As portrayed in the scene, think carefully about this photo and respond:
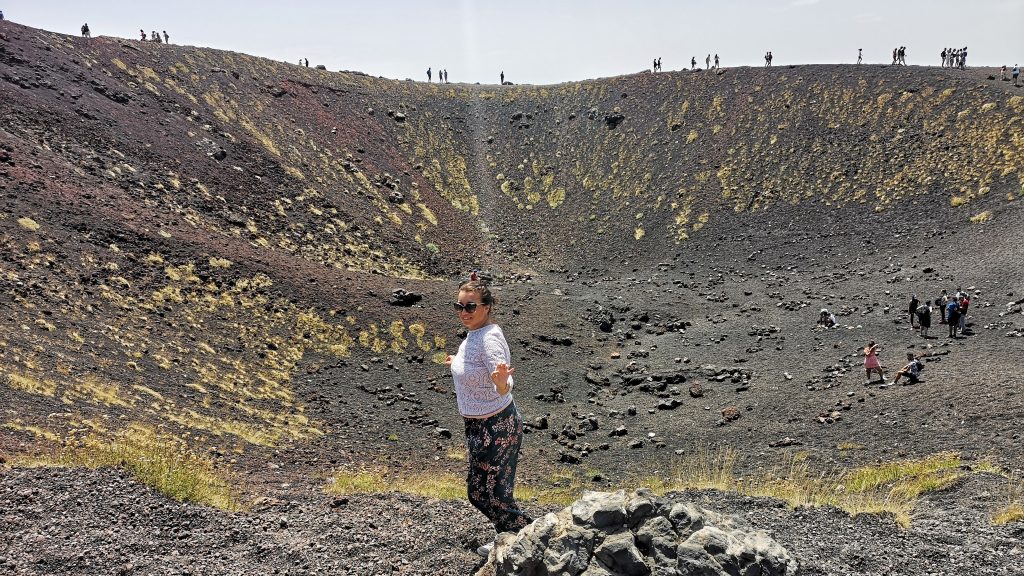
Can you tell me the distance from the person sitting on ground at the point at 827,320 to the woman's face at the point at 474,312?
21.3 meters

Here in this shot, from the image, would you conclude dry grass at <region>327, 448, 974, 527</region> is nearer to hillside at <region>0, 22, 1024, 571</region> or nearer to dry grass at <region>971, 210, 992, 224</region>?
hillside at <region>0, 22, 1024, 571</region>

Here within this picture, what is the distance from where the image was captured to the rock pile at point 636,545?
185 inches

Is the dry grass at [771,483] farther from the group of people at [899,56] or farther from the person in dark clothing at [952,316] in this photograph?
the group of people at [899,56]

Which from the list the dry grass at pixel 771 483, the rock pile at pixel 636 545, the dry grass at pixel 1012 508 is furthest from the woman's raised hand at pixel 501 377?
the dry grass at pixel 1012 508

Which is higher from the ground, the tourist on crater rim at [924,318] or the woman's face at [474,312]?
the woman's face at [474,312]

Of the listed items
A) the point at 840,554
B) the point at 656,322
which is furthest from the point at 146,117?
the point at 840,554

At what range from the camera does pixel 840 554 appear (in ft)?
20.7

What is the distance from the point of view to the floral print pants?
5562mm

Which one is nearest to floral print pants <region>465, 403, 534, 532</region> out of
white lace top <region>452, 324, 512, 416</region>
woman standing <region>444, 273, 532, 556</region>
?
woman standing <region>444, 273, 532, 556</region>

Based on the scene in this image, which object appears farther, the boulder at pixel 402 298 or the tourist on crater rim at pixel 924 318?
the boulder at pixel 402 298

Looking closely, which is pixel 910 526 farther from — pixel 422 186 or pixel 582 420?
pixel 422 186

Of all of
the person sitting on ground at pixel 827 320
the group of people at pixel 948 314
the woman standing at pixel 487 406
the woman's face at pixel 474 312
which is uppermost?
the woman's face at pixel 474 312

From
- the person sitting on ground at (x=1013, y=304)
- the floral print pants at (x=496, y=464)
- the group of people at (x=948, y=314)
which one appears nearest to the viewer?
the floral print pants at (x=496, y=464)

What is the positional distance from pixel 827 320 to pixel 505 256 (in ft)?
63.5
